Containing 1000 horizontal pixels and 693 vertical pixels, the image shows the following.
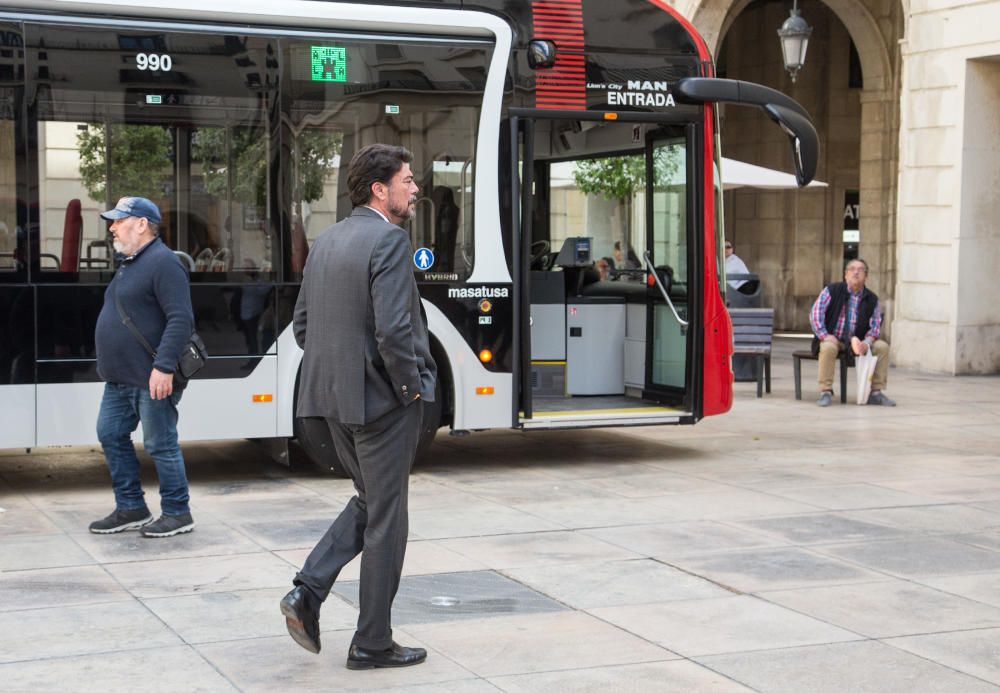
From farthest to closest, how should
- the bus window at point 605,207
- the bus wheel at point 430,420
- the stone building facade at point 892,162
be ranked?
the stone building facade at point 892,162, the bus window at point 605,207, the bus wheel at point 430,420

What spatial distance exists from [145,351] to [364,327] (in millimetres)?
2845

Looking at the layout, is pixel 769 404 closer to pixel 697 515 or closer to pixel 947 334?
pixel 947 334

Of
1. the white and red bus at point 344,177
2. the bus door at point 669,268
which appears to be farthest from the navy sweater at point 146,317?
the bus door at point 669,268

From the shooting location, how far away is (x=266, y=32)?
378 inches

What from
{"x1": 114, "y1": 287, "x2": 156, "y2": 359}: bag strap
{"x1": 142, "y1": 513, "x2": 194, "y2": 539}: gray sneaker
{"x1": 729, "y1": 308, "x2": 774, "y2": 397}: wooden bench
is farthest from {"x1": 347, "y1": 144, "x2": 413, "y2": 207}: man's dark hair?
{"x1": 729, "y1": 308, "x2": 774, "y2": 397}: wooden bench

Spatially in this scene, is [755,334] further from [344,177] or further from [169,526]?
[169,526]

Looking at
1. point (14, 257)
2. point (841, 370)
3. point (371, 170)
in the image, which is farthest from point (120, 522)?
point (841, 370)

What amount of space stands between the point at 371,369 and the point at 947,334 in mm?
13967

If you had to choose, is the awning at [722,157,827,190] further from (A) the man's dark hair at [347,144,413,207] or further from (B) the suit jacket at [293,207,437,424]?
(B) the suit jacket at [293,207,437,424]

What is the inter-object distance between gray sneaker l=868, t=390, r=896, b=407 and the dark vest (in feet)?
1.85

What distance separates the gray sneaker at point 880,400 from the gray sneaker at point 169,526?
27.4ft

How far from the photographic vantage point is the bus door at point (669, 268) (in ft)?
35.4

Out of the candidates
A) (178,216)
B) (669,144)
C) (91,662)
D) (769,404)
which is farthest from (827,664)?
(769,404)

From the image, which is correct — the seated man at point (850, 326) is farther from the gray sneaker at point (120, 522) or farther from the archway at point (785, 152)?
the archway at point (785, 152)
